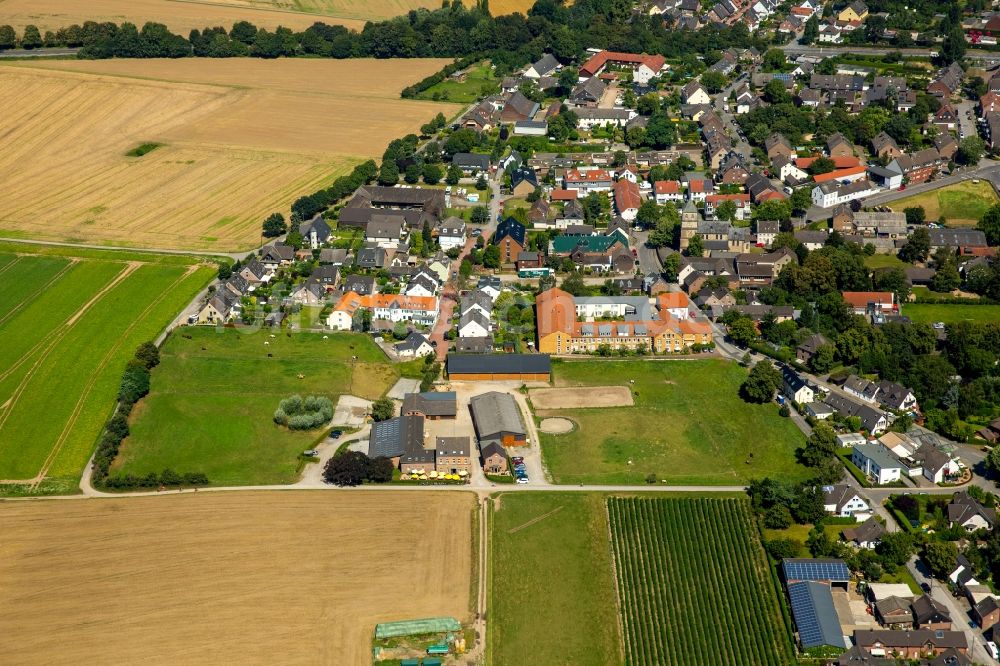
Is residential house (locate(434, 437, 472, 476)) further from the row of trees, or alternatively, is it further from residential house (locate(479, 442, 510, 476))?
the row of trees

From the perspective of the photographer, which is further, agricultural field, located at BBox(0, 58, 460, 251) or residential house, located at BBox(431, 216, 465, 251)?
agricultural field, located at BBox(0, 58, 460, 251)

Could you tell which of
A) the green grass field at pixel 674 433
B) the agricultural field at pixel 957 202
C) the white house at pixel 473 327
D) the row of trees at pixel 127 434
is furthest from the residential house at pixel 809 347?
the row of trees at pixel 127 434

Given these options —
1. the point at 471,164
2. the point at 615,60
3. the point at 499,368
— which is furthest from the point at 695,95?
the point at 499,368

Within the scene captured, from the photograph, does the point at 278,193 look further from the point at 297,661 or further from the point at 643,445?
the point at 297,661

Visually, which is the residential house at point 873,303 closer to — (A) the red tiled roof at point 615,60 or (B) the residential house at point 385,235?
(B) the residential house at point 385,235

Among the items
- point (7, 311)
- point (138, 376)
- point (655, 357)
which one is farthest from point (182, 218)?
point (655, 357)

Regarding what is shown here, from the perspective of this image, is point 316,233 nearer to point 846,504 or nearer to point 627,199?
point 627,199

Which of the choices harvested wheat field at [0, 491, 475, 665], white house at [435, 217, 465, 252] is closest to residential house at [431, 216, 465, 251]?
white house at [435, 217, 465, 252]
